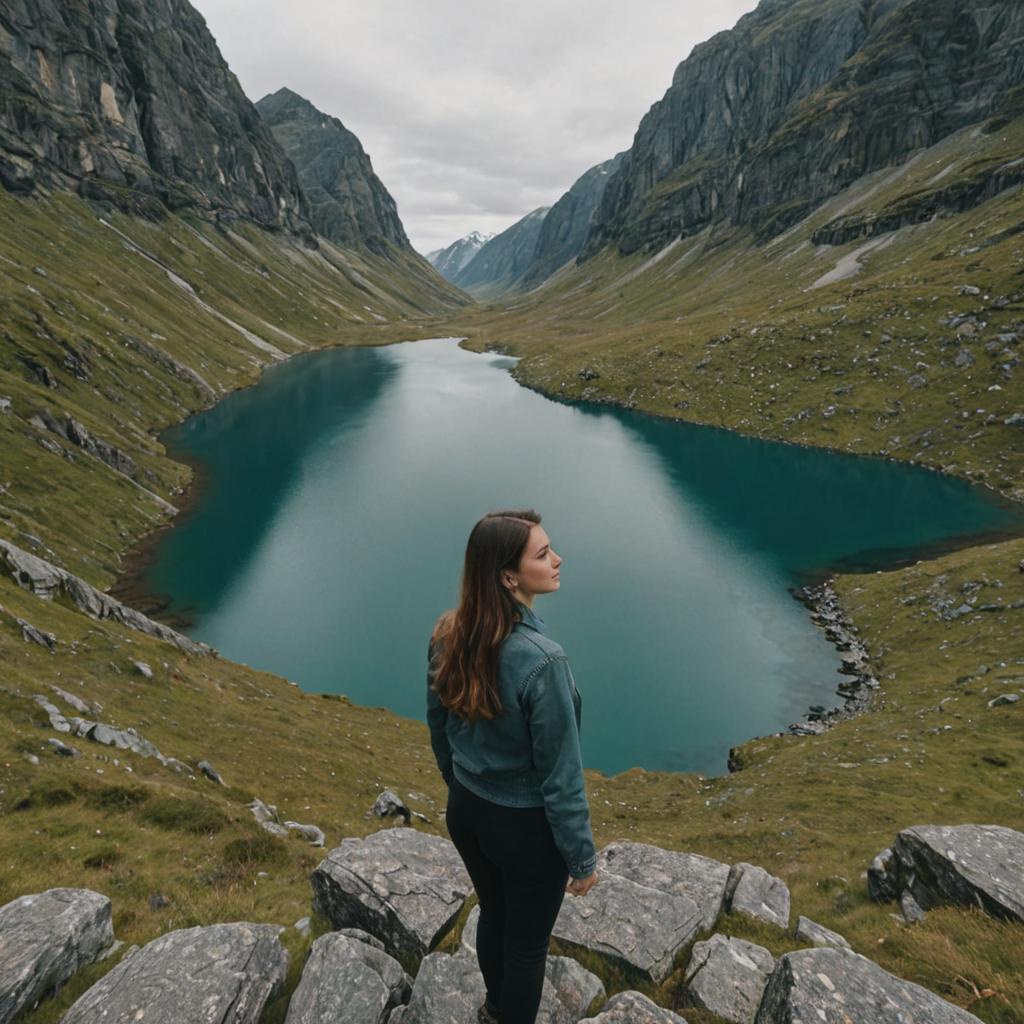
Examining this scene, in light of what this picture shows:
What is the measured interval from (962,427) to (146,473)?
101 meters

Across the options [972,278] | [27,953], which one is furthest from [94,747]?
[972,278]

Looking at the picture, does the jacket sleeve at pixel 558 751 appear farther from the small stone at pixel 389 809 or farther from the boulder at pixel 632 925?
the small stone at pixel 389 809

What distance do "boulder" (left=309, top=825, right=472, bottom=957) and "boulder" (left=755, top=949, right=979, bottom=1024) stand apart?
4709mm

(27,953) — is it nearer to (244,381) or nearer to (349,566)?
(349,566)

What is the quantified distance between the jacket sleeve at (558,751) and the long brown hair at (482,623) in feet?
1.19

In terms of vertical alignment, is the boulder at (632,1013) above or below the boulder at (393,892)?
above

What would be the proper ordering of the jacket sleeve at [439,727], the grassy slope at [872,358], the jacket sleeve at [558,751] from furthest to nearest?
the grassy slope at [872,358] < the jacket sleeve at [439,727] < the jacket sleeve at [558,751]

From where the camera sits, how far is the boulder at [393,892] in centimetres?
911

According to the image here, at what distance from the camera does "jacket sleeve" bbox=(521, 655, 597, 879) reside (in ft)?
17.2

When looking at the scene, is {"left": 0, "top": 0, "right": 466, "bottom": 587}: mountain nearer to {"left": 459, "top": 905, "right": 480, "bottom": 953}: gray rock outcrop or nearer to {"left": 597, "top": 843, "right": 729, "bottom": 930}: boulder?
{"left": 459, "top": 905, "right": 480, "bottom": 953}: gray rock outcrop

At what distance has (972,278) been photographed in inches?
3971

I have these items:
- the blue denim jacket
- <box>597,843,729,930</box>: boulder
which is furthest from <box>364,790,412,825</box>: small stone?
the blue denim jacket

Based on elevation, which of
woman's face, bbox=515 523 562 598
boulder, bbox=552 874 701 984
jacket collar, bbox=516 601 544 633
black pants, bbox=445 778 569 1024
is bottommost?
boulder, bbox=552 874 701 984

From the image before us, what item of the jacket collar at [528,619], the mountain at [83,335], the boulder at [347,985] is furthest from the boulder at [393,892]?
the mountain at [83,335]
